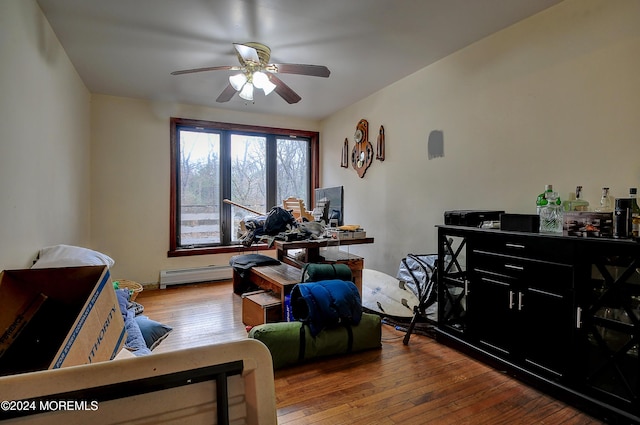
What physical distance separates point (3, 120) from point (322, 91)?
302cm

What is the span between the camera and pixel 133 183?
14.2 ft

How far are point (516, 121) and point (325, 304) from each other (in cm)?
203

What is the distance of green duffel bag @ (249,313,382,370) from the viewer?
7.25 feet

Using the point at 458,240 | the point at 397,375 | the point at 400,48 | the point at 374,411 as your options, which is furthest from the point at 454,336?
the point at 400,48

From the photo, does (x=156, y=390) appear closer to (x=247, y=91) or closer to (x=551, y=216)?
(x=551, y=216)

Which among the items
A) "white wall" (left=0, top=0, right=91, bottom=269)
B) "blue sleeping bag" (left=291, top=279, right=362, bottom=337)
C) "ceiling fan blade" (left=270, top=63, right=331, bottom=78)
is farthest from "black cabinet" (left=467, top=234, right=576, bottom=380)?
"white wall" (left=0, top=0, right=91, bottom=269)

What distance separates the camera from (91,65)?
323cm

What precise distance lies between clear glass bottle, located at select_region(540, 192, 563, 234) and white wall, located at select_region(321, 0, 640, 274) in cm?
14

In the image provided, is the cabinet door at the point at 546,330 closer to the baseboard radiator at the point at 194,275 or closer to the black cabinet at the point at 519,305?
the black cabinet at the point at 519,305

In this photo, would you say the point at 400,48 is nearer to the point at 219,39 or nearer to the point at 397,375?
the point at 219,39

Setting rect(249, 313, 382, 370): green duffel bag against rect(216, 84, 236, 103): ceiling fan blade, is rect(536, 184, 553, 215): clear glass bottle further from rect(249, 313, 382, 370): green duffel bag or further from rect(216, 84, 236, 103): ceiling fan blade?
rect(216, 84, 236, 103): ceiling fan blade

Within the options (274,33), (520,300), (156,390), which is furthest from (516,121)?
(156,390)

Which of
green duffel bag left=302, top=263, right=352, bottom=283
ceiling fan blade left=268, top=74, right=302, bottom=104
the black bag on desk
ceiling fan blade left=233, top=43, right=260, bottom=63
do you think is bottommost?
green duffel bag left=302, top=263, right=352, bottom=283

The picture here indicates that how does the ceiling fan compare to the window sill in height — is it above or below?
above
